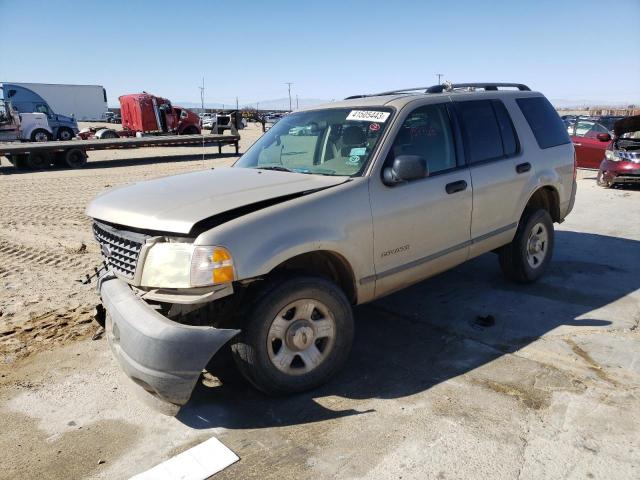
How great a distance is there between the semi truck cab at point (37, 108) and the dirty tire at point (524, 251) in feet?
87.8

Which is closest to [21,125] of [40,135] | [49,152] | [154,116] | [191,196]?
[40,135]

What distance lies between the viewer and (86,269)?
6082mm

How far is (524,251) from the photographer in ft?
16.9

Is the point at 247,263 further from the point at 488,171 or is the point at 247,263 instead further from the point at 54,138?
the point at 54,138

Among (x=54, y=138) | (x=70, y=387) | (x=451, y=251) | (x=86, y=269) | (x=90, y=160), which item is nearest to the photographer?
(x=70, y=387)

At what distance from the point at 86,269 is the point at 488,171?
465cm

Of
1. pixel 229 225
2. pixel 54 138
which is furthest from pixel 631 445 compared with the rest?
pixel 54 138

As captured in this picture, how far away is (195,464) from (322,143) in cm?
254

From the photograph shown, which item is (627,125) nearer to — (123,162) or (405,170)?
(405,170)

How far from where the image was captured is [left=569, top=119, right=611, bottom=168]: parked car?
45.2 ft

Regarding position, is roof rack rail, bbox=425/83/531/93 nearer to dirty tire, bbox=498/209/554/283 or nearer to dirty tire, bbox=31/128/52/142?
dirty tire, bbox=498/209/554/283

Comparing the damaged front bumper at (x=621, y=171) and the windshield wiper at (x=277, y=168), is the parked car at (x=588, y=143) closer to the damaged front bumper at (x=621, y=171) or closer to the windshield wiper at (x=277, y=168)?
the damaged front bumper at (x=621, y=171)

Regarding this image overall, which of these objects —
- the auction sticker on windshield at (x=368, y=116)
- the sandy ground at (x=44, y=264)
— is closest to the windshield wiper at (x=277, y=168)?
the auction sticker on windshield at (x=368, y=116)

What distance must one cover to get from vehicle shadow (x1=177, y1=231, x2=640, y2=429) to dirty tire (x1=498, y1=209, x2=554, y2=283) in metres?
0.14
